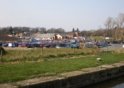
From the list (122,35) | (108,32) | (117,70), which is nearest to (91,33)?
(108,32)

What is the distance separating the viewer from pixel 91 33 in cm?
19888

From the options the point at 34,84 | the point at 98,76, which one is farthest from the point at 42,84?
the point at 98,76

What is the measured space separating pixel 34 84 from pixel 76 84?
147 inches

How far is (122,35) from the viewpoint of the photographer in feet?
407

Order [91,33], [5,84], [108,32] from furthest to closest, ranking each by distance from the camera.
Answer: [91,33]
[108,32]
[5,84]

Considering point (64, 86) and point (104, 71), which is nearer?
point (64, 86)

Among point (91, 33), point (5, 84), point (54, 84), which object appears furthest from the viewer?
point (91, 33)

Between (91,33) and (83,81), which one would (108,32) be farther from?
(83,81)

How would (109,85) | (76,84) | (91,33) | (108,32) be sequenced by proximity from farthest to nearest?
1. (91,33)
2. (108,32)
3. (109,85)
4. (76,84)

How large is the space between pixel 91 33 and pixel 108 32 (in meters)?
40.3

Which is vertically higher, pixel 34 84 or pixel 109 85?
pixel 34 84

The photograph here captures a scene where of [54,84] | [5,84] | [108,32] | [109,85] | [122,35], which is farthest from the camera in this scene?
[108,32]

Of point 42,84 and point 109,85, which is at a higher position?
point 42,84

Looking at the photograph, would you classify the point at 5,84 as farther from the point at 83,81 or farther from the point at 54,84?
the point at 83,81
